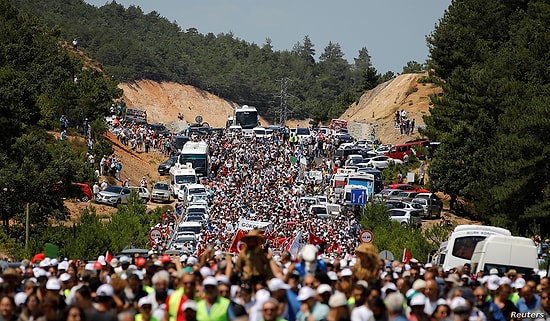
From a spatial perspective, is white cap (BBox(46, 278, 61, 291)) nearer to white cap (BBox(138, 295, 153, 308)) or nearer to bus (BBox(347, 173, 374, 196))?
white cap (BBox(138, 295, 153, 308))

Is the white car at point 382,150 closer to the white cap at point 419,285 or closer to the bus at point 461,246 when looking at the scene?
the bus at point 461,246

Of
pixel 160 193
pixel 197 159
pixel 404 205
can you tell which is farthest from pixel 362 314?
pixel 197 159

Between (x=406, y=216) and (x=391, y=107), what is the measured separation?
58.2 metres

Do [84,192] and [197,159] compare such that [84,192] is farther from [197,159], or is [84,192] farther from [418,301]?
[418,301]

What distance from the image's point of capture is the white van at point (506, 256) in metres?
22.3

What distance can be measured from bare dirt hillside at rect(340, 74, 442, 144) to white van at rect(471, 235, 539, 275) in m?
66.0

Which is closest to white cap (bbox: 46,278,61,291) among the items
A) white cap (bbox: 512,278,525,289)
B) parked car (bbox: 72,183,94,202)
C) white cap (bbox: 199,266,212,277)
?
white cap (bbox: 199,266,212,277)

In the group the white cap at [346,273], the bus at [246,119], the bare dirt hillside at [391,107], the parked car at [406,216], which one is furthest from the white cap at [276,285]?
the bus at [246,119]

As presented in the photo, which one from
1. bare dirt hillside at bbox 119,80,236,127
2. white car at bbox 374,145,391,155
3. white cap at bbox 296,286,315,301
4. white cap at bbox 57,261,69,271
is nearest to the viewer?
white cap at bbox 296,286,315,301

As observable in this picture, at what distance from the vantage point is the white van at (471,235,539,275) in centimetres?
2234

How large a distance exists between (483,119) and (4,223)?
2664 cm

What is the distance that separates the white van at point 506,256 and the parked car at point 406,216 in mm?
26524

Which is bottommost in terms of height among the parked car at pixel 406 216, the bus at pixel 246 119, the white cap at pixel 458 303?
the parked car at pixel 406 216

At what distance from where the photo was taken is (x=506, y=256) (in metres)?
22.4
